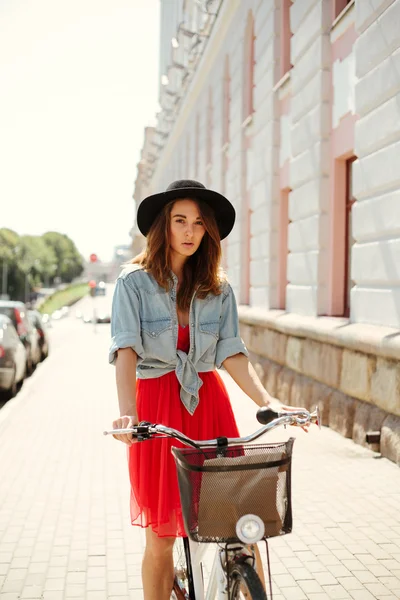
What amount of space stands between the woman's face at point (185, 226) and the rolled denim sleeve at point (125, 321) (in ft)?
0.86

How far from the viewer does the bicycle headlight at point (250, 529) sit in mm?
2180

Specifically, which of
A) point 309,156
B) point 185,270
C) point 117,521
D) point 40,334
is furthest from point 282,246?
point 185,270

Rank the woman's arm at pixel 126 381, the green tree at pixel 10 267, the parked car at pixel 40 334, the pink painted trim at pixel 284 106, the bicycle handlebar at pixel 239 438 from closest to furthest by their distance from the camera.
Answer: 1. the bicycle handlebar at pixel 239 438
2. the woman's arm at pixel 126 381
3. the pink painted trim at pixel 284 106
4. the parked car at pixel 40 334
5. the green tree at pixel 10 267

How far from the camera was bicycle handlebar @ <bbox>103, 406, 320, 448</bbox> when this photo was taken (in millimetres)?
2342

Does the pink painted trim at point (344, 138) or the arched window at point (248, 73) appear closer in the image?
the pink painted trim at point (344, 138)

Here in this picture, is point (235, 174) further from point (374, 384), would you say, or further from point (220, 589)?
point (220, 589)

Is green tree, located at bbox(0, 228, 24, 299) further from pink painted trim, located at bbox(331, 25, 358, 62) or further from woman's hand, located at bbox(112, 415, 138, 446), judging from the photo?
woman's hand, located at bbox(112, 415, 138, 446)

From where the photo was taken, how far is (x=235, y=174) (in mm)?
17328

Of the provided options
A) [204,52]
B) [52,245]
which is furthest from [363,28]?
[52,245]

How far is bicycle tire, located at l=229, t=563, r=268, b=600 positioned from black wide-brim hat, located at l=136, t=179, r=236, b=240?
1.36 m

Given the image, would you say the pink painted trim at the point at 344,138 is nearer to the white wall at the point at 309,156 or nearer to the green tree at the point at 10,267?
the white wall at the point at 309,156

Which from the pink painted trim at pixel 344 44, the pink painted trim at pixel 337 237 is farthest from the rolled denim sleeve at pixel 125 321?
Result: the pink painted trim at pixel 337 237

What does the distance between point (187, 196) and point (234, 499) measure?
4.12ft

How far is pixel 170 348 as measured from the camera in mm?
2848
